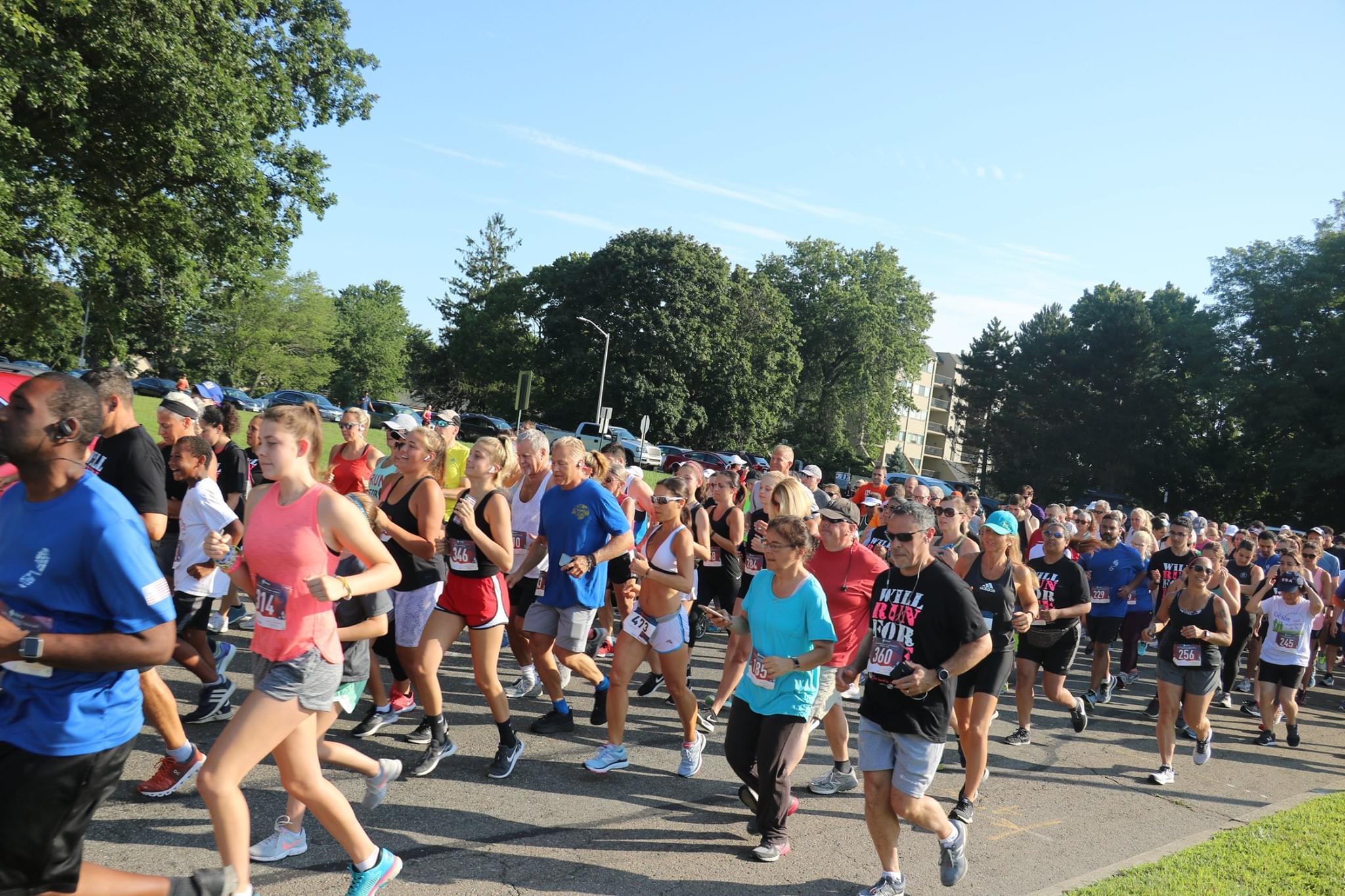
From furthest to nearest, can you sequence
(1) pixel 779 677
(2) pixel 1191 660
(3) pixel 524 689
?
(3) pixel 524 689, (2) pixel 1191 660, (1) pixel 779 677

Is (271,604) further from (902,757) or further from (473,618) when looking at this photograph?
(902,757)

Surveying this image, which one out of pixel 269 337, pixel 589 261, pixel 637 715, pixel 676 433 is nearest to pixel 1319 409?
pixel 676 433

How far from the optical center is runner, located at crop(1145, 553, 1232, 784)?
7.48 m

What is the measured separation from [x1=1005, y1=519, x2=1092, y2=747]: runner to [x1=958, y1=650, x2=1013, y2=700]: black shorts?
1.76 meters

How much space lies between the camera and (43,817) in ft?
8.79

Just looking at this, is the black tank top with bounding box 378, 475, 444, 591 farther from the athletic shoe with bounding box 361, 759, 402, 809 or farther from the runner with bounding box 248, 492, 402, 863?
the athletic shoe with bounding box 361, 759, 402, 809

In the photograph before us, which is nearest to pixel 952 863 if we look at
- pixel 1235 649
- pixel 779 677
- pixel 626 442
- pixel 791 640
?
pixel 779 677

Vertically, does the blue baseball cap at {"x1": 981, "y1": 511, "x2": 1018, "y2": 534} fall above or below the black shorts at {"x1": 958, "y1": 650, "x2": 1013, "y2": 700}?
above

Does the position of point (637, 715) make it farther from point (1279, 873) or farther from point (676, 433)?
point (676, 433)

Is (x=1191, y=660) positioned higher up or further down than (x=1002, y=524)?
further down

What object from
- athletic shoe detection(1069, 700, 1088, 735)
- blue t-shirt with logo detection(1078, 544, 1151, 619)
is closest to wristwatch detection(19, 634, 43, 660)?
athletic shoe detection(1069, 700, 1088, 735)

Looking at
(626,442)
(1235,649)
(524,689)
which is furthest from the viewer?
(626,442)

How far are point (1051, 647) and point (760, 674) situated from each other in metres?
4.22

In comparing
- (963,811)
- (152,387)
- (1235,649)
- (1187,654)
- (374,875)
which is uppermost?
(152,387)
